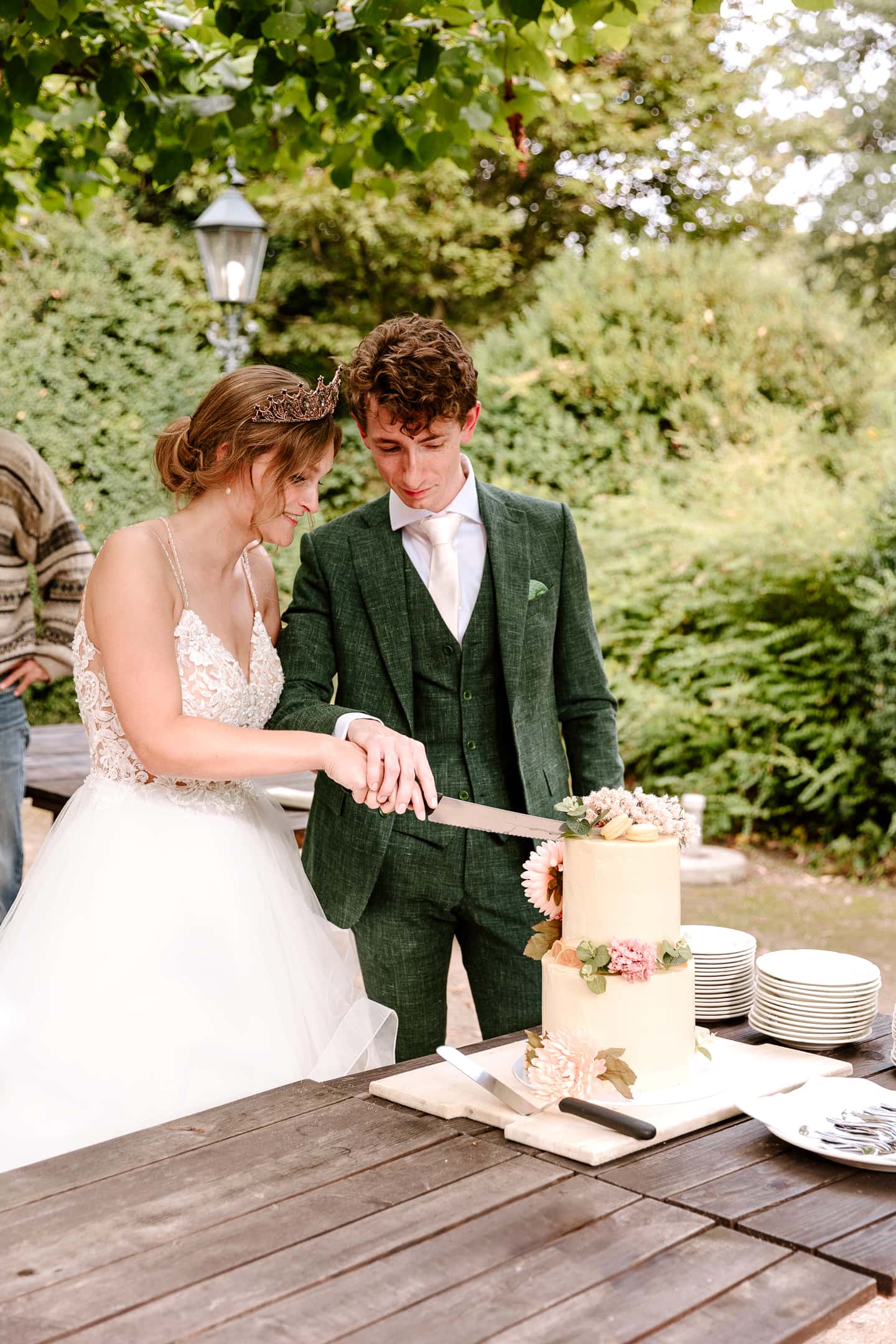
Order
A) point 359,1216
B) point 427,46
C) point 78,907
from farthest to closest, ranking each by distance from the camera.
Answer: point 427,46, point 78,907, point 359,1216

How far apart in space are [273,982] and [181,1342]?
3.61 feet

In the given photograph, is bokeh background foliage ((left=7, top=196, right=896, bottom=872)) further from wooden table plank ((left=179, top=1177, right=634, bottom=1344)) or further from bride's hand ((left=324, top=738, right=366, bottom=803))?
wooden table plank ((left=179, top=1177, right=634, bottom=1344))

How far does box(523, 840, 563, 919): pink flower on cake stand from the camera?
1994 mm

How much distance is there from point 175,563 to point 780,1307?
1.66 metres

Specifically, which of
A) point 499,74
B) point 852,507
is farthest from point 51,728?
point 852,507

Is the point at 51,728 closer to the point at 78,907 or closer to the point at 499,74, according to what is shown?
the point at 499,74

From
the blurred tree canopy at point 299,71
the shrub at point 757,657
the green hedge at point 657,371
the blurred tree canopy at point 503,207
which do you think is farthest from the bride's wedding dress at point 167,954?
the blurred tree canopy at point 503,207

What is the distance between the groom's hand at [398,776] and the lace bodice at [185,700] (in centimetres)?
43

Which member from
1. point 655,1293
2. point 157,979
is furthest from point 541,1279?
point 157,979

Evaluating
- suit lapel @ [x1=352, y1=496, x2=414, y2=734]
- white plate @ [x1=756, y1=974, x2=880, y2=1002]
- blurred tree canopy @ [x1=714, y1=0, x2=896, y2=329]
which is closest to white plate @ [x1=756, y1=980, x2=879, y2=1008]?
white plate @ [x1=756, y1=974, x2=880, y2=1002]

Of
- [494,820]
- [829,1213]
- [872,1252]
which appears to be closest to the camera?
[872,1252]

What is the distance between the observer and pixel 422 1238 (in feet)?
4.91

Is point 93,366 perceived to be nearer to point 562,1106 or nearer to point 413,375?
point 413,375

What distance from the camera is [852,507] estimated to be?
7375 millimetres
